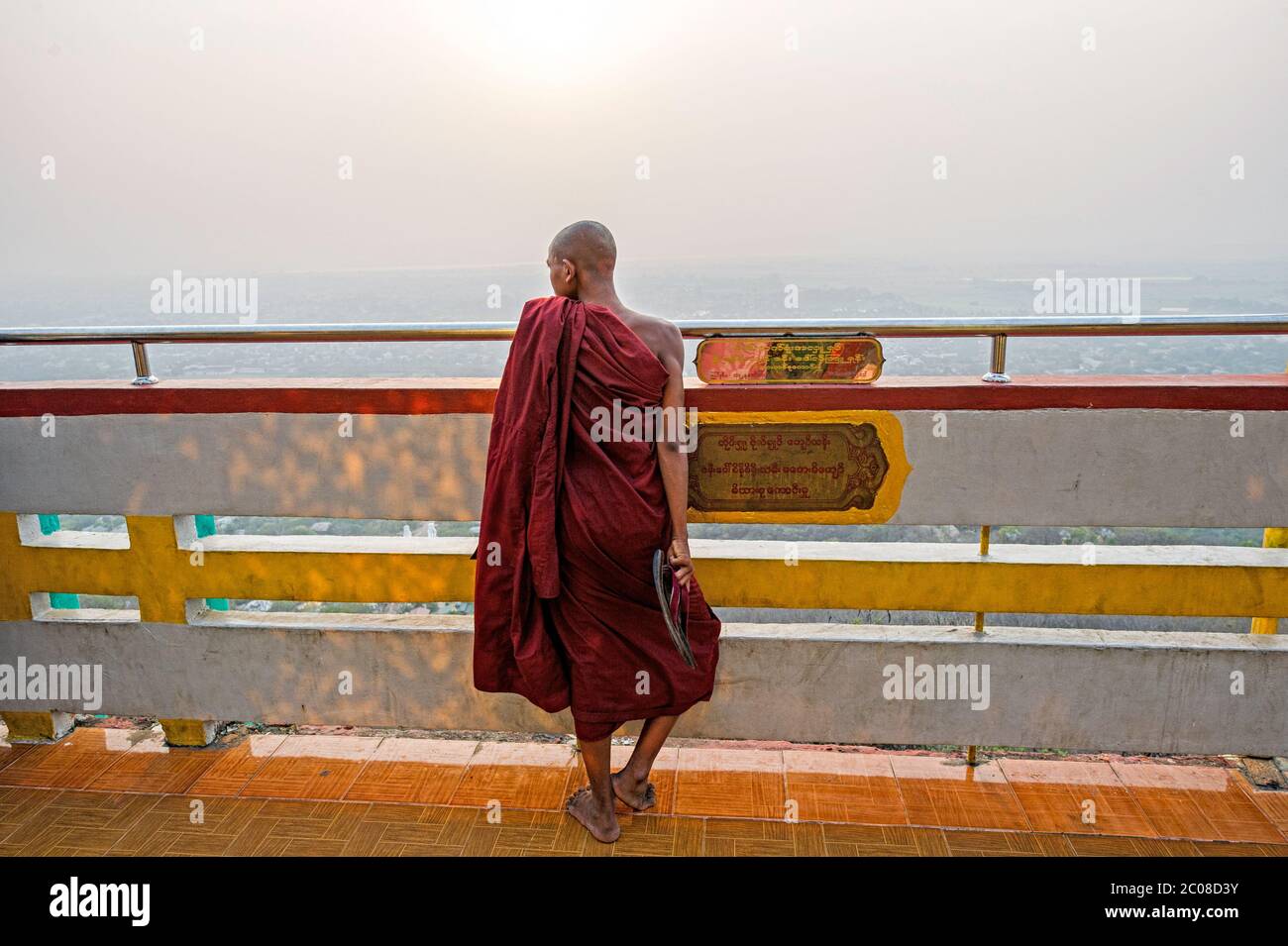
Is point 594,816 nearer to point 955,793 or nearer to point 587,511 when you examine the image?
point 587,511

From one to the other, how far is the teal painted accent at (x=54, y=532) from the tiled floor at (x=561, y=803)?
1.74 feet

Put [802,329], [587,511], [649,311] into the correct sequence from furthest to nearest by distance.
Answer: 1. [802,329]
2. [649,311]
3. [587,511]

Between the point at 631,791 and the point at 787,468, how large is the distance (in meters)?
1.14

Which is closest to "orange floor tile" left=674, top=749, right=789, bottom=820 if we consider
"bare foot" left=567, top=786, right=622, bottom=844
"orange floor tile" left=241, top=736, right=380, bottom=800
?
"bare foot" left=567, top=786, right=622, bottom=844

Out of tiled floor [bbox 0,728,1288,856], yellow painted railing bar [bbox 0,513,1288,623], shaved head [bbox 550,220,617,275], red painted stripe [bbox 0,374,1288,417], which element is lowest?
tiled floor [bbox 0,728,1288,856]

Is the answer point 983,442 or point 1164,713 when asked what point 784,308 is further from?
point 1164,713

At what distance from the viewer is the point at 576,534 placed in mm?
2215

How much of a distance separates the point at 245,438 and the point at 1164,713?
10.5 ft

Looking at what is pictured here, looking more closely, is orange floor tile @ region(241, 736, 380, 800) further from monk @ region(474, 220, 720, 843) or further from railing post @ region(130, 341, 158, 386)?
railing post @ region(130, 341, 158, 386)

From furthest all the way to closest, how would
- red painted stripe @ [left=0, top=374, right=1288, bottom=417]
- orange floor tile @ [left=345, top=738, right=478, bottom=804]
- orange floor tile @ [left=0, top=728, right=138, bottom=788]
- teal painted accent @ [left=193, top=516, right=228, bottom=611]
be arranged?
teal painted accent @ [left=193, top=516, right=228, bottom=611]
orange floor tile @ [left=0, top=728, right=138, bottom=788]
orange floor tile @ [left=345, top=738, right=478, bottom=804]
red painted stripe @ [left=0, top=374, right=1288, bottom=417]

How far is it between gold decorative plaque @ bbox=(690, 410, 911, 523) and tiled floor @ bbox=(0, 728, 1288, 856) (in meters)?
0.92

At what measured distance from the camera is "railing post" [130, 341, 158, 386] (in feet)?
9.11

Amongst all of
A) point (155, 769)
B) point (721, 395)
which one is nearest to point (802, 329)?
point (721, 395)

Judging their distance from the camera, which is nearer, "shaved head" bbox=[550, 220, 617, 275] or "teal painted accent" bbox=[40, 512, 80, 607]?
"shaved head" bbox=[550, 220, 617, 275]
